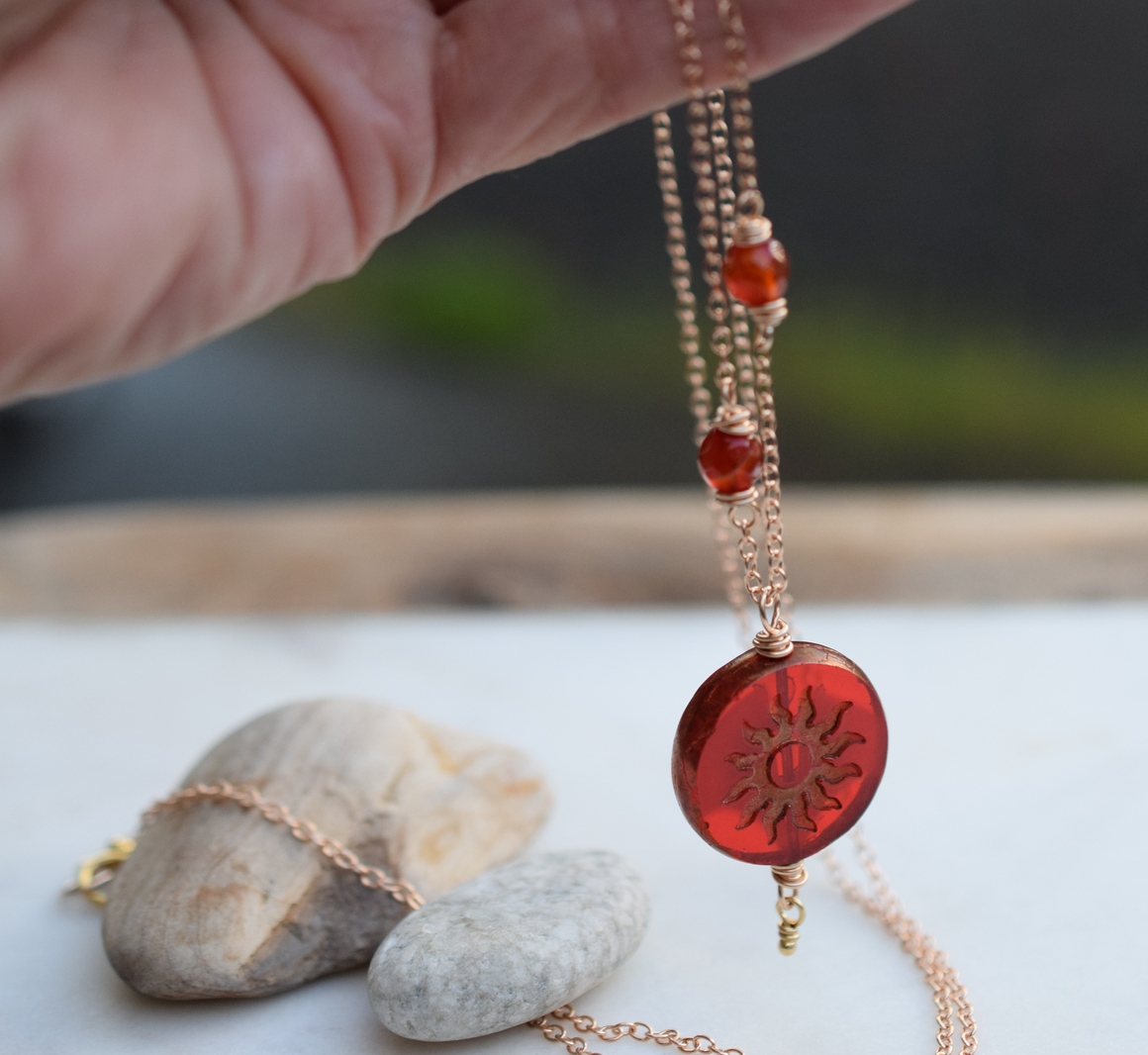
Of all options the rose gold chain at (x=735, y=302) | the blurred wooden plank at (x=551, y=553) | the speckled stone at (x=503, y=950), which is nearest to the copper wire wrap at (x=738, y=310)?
the rose gold chain at (x=735, y=302)

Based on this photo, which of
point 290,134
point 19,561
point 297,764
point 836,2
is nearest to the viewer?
point 836,2

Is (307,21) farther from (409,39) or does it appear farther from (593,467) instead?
(593,467)

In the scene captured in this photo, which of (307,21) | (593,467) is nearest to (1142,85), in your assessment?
(593,467)

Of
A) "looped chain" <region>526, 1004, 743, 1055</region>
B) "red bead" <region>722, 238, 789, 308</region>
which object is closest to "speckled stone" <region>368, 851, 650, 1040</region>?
"looped chain" <region>526, 1004, 743, 1055</region>

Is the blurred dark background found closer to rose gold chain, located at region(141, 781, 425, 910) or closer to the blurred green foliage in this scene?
the blurred green foliage

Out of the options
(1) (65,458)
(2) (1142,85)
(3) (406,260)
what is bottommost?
(1) (65,458)

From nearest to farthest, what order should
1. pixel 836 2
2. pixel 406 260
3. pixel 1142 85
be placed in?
1. pixel 836 2
2. pixel 1142 85
3. pixel 406 260

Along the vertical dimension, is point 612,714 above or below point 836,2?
below
